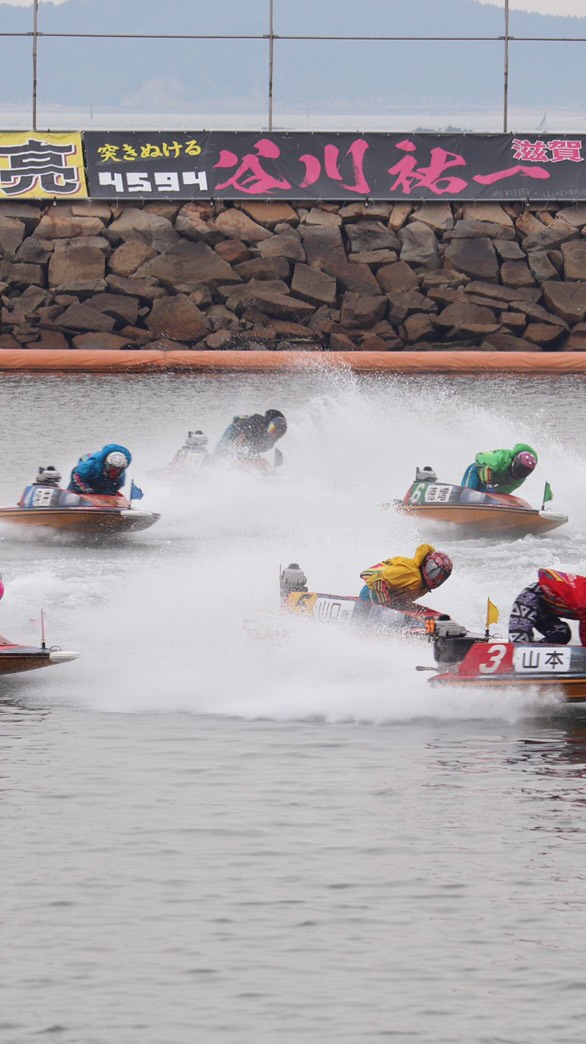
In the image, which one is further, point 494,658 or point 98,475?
point 98,475

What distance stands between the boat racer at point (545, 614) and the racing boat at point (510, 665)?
0.14 m

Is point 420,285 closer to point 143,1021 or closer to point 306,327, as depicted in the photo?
point 306,327

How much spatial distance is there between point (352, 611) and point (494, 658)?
181 centimetres

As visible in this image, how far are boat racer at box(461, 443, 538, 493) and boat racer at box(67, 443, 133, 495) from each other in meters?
3.99

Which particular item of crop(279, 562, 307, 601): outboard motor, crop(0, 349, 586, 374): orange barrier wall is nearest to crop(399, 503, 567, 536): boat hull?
crop(279, 562, 307, 601): outboard motor

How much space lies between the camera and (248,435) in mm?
23266

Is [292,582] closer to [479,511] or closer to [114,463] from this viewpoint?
[114,463]

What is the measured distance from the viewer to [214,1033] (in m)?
7.92

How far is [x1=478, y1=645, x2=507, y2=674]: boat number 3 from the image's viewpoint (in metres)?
12.9

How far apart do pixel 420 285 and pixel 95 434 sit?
32.1 ft

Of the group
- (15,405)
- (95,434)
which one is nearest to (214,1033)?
(95,434)

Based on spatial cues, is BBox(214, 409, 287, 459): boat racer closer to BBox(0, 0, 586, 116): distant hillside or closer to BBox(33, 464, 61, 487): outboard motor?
BBox(33, 464, 61, 487): outboard motor

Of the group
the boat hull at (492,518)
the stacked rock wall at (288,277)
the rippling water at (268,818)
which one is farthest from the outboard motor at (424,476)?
the stacked rock wall at (288,277)

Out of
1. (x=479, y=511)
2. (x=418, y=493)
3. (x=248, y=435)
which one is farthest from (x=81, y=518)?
(x=479, y=511)
